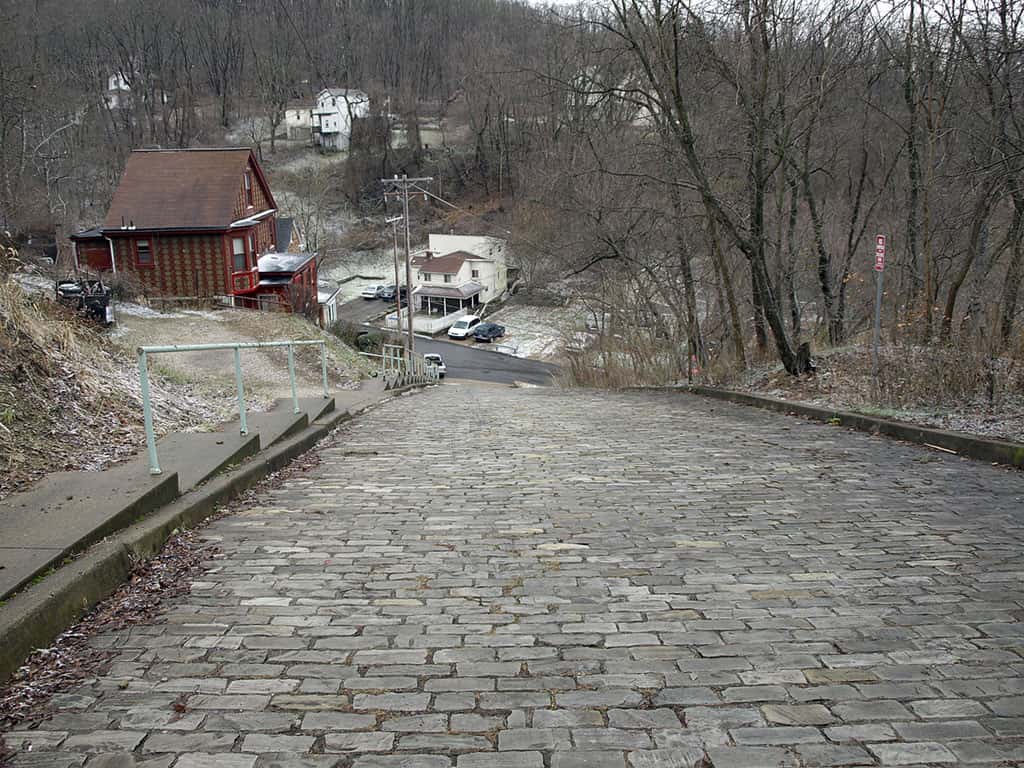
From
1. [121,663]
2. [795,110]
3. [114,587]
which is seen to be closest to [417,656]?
[121,663]

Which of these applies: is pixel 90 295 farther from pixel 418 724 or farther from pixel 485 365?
pixel 485 365

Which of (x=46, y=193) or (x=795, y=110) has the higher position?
(x=46, y=193)

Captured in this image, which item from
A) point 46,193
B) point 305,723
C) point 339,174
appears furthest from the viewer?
point 339,174

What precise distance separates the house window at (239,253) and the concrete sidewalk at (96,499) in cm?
2789

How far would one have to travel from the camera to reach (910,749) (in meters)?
2.81

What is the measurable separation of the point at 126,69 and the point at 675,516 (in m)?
111

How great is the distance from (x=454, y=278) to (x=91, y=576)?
5562cm

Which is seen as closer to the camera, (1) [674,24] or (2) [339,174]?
(1) [674,24]

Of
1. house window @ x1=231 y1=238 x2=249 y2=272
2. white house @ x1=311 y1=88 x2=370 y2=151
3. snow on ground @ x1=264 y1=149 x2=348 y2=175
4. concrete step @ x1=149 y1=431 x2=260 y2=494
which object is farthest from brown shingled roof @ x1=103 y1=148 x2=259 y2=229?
white house @ x1=311 y1=88 x2=370 y2=151

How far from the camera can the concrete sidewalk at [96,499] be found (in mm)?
4078

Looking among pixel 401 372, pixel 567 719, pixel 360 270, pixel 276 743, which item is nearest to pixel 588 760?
pixel 567 719

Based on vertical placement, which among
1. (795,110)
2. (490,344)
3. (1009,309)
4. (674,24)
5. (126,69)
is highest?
(126,69)

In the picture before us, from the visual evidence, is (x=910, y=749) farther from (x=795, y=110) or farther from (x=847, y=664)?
(x=795, y=110)

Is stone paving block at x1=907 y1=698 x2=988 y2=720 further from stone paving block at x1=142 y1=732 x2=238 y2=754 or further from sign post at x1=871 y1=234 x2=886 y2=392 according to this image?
sign post at x1=871 y1=234 x2=886 y2=392
